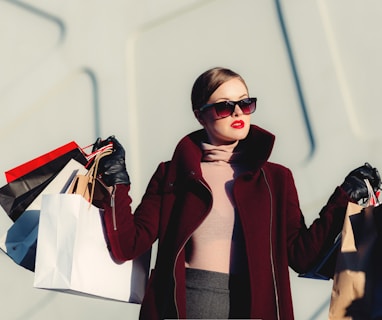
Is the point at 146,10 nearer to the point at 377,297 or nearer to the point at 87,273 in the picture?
the point at 87,273

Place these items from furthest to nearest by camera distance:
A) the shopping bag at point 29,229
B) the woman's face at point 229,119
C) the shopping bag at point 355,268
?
the shopping bag at point 29,229, the woman's face at point 229,119, the shopping bag at point 355,268

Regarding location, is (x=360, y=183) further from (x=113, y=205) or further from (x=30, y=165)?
(x=30, y=165)

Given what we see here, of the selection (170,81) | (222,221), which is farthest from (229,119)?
(170,81)

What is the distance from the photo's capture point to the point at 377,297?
1428mm

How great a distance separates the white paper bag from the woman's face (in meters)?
0.28

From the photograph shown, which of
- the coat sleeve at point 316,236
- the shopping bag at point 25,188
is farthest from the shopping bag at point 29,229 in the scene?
Answer: the coat sleeve at point 316,236

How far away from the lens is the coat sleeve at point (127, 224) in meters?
1.53

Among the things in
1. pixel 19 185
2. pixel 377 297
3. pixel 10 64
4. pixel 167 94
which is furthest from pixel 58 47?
pixel 377 297

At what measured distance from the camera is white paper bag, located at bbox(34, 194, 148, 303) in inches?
58.7

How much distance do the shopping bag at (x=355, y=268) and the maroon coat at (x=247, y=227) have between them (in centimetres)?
4

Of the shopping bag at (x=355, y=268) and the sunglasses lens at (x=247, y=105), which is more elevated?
the sunglasses lens at (x=247, y=105)

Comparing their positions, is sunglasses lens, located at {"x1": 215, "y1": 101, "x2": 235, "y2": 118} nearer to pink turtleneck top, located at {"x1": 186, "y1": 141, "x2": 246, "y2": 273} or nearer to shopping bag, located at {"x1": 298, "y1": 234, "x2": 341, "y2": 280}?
pink turtleneck top, located at {"x1": 186, "y1": 141, "x2": 246, "y2": 273}

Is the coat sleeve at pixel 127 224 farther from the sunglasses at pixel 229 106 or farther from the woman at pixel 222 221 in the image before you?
the sunglasses at pixel 229 106

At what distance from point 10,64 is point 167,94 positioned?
21.3 inches
